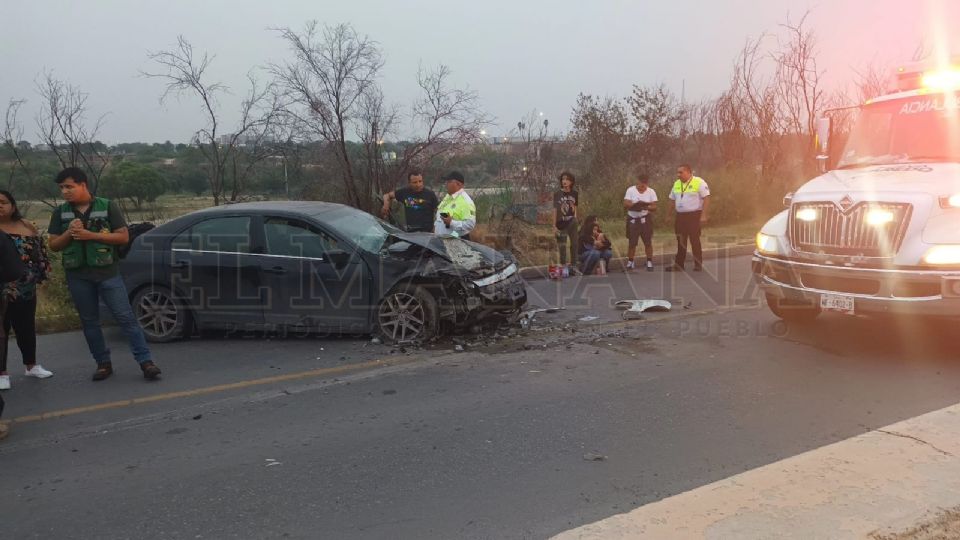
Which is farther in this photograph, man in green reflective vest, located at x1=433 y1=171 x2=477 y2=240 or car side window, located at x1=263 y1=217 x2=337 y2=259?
man in green reflective vest, located at x1=433 y1=171 x2=477 y2=240

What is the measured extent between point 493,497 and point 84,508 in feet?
6.99

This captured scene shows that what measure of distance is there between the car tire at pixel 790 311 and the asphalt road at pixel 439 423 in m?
0.15

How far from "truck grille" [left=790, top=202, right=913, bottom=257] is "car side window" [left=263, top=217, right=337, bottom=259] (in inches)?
175

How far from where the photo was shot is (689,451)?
3.87 meters

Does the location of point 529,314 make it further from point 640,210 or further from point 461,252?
point 640,210

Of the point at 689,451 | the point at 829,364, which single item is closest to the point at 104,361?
the point at 689,451

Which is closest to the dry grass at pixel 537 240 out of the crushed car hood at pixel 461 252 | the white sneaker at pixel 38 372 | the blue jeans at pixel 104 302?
the crushed car hood at pixel 461 252

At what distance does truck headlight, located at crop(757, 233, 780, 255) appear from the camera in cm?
625

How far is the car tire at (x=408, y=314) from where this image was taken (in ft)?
20.8

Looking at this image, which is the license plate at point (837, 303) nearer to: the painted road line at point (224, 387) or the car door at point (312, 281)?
the painted road line at point (224, 387)

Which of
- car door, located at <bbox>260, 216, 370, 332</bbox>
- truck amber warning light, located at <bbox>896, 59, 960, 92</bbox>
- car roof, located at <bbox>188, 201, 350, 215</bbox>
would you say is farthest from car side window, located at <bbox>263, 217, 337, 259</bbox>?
truck amber warning light, located at <bbox>896, 59, 960, 92</bbox>

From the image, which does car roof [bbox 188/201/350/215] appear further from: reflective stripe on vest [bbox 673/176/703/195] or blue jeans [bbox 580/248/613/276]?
reflective stripe on vest [bbox 673/176/703/195]

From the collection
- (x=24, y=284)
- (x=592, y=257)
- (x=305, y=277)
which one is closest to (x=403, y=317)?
(x=305, y=277)

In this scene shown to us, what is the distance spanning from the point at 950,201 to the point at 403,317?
4.73m
